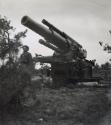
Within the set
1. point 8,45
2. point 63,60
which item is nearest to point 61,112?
point 8,45

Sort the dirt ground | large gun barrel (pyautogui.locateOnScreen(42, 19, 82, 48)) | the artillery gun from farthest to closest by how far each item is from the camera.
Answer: the artillery gun → large gun barrel (pyautogui.locateOnScreen(42, 19, 82, 48)) → the dirt ground

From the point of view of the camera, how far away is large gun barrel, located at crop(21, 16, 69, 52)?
13.8 m

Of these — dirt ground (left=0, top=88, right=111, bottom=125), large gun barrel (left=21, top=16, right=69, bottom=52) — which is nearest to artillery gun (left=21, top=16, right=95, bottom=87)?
large gun barrel (left=21, top=16, right=69, bottom=52)

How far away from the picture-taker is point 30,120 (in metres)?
9.02

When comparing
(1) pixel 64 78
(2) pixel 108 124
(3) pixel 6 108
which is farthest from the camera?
(1) pixel 64 78

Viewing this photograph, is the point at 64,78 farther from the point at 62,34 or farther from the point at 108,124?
the point at 108,124

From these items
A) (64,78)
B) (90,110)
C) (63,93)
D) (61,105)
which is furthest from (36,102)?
(64,78)

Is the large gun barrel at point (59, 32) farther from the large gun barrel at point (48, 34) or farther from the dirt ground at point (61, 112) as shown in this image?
the dirt ground at point (61, 112)

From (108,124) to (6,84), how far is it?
2.87 metres

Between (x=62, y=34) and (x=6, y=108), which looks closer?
(x=6, y=108)

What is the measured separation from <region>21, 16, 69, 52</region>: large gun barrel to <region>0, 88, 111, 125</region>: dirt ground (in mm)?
3164

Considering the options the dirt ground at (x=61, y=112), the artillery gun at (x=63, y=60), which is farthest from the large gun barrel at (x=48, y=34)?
the dirt ground at (x=61, y=112)

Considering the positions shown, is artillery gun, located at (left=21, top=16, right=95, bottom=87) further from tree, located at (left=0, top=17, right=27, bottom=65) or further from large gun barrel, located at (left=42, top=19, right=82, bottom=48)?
tree, located at (left=0, top=17, right=27, bottom=65)

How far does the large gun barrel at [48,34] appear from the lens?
13.8 meters
